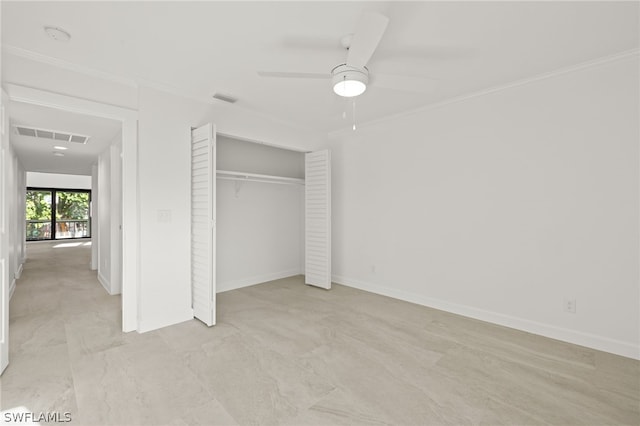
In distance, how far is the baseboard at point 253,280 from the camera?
437 centimetres

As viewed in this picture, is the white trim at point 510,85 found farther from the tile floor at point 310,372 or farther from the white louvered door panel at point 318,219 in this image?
the tile floor at point 310,372

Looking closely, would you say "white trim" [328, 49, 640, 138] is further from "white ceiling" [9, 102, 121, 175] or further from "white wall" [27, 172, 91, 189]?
"white wall" [27, 172, 91, 189]

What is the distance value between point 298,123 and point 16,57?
2921mm

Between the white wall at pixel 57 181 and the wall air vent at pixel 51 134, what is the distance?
7.94 m

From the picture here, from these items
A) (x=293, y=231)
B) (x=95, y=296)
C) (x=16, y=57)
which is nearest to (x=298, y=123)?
(x=293, y=231)

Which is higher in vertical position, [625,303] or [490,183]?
[490,183]

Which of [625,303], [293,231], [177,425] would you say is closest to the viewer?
[177,425]

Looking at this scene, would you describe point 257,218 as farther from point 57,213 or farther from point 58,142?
point 57,213

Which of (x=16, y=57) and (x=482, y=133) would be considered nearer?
(x=16, y=57)

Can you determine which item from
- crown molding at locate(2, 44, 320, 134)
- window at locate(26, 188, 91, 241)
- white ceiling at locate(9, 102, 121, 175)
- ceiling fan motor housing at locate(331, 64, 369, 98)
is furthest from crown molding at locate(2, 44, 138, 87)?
window at locate(26, 188, 91, 241)

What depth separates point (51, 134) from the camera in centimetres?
377

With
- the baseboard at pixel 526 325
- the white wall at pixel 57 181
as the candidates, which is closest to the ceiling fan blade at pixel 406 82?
the baseboard at pixel 526 325

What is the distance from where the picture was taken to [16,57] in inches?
92.9

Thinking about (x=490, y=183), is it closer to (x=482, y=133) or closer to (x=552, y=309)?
(x=482, y=133)
